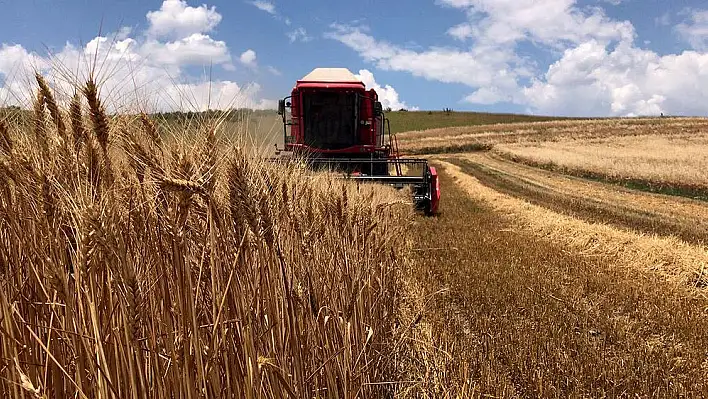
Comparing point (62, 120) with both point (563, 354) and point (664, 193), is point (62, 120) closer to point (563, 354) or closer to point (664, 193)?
point (563, 354)

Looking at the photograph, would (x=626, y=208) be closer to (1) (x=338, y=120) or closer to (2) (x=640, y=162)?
(1) (x=338, y=120)

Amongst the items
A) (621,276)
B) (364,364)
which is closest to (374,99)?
(621,276)

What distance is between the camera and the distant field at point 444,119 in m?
77.0

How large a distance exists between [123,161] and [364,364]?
5.17ft

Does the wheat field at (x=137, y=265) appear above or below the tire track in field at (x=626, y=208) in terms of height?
above

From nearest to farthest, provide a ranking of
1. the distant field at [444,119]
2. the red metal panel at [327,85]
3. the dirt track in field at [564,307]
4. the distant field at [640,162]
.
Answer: the dirt track in field at [564,307], the red metal panel at [327,85], the distant field at [640,162], the distant field at [444,119]

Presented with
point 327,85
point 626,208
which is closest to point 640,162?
point 626,208

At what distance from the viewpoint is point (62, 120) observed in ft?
5.84

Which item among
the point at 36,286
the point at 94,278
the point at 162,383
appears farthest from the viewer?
the point at 36,286

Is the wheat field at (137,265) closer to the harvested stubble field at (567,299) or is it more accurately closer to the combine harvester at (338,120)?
the harvested stubble field at (567,299)

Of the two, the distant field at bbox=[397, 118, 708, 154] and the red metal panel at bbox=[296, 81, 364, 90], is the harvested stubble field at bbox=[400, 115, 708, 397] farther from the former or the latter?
the distant field at bbox=[397, 118, 708, 154]

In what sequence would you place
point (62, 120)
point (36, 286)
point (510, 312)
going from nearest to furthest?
point (36, 286), point (62, 120), point (510, 312)

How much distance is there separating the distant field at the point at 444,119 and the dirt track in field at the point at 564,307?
2588 inches

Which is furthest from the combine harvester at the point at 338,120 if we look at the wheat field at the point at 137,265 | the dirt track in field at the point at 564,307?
the wheat field at the point at 137,265
